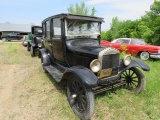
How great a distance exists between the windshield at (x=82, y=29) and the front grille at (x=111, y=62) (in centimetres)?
136

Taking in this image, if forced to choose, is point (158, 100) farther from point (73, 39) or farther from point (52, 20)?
point (52, 20)

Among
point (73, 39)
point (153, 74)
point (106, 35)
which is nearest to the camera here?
point (73, 39)

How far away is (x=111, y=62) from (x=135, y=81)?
1.21m

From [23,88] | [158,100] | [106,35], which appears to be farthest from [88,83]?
[106,35]

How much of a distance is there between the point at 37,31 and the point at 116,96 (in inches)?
364

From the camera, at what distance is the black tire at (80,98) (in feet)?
10.8

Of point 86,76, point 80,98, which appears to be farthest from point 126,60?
point 80,98

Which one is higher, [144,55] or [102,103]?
[144,55]

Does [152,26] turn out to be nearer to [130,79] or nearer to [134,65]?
[130,79]

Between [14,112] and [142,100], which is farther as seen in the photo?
[142,100]

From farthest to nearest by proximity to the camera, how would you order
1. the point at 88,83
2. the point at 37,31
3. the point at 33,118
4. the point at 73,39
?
1. the point at 37,31
2. the point at 73,39
3. the point at 33,118
4. the point at 88,83

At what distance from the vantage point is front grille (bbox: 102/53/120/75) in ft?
12.8

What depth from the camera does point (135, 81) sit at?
475cm

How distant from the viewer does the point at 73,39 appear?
484 cm
